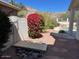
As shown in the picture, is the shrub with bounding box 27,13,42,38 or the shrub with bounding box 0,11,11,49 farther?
the shrub with bounding box 27,13,42,38

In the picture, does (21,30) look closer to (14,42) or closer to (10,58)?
(14,42)

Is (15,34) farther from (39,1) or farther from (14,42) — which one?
(39,1)

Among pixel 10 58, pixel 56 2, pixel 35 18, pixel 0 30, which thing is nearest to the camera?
pixel 0 30

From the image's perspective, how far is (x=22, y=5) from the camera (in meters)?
32.9

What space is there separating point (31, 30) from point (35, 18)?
1122mm

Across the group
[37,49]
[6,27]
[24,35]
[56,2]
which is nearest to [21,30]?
[24,35]

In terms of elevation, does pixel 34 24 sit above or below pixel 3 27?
below

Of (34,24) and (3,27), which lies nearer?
(3,27)

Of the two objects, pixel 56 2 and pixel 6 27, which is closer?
pixel 6 27

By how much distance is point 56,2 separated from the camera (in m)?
37.4

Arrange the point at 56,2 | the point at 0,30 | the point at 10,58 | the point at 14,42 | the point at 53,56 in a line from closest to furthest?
the point at 0,30, the point at 10,58, the point at 53,56, the point at 14,42, the point at 56,2

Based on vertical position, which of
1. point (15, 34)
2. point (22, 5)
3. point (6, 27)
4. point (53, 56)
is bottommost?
point (53, 56)

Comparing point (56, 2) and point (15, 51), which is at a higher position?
point (56, 2)

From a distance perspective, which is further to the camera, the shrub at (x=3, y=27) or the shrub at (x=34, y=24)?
the shrub at (x=34, y=24)
